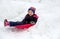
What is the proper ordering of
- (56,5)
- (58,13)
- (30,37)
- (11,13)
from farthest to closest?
(56,5), (11,13), (58,13), (30,37)

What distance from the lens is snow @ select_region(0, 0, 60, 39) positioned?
3.65ft

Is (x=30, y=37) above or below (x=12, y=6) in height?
below

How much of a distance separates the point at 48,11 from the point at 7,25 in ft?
1.61

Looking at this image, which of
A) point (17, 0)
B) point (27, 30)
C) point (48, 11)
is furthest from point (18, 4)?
point (27, 30)

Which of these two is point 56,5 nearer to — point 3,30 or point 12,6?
point 12,6

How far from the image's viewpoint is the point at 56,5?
5.45 feet

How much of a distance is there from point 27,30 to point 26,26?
5 cm

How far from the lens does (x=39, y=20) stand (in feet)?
4.25

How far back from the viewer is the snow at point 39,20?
1.11m

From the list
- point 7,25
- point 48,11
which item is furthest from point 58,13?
point 7,25

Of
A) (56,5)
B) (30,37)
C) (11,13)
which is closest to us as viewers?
(30,37)

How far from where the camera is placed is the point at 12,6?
163cm

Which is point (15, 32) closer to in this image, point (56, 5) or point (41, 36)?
point (41, 36)

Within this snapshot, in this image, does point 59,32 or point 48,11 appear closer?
point 59,32
